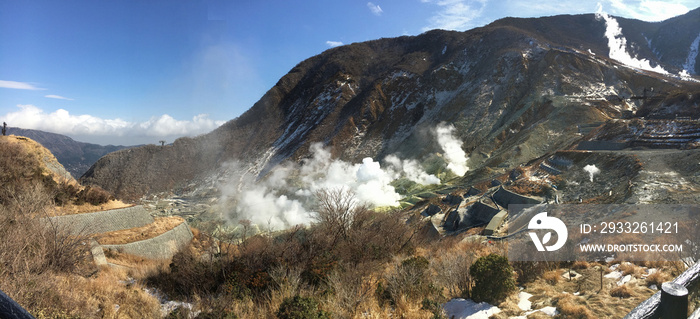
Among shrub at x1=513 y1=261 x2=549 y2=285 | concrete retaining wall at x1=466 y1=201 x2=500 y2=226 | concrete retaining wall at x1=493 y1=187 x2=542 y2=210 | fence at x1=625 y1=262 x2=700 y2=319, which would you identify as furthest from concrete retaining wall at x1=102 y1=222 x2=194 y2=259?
concrete retaining wall at x1=493 y1=187 x2=542 y2=210

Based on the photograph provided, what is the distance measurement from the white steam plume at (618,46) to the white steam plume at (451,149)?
56414 millimetres

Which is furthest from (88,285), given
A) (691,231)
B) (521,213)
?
(521,213)

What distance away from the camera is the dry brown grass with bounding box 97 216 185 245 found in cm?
1772

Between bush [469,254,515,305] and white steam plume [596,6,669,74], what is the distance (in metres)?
94.8

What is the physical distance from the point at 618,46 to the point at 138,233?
4420 inches

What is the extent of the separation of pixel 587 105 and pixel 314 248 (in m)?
47.8

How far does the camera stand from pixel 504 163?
123ft

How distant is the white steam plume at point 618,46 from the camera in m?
76.7

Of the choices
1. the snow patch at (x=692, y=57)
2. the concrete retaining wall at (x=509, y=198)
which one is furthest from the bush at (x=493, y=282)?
the snow patch at (x=692, y=57)

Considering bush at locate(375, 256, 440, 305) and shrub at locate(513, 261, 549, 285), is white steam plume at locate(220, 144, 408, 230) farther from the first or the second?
bush at locate(375, 256, 440, 305)

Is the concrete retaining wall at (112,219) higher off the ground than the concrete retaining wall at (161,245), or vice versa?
the concrete retaining wall at (112,219)

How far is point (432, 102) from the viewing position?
209 feet

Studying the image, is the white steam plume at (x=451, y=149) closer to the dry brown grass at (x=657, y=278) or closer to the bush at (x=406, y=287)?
the dry brown grass at (x=657, y=278)

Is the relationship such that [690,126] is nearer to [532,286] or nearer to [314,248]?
[532,286]
